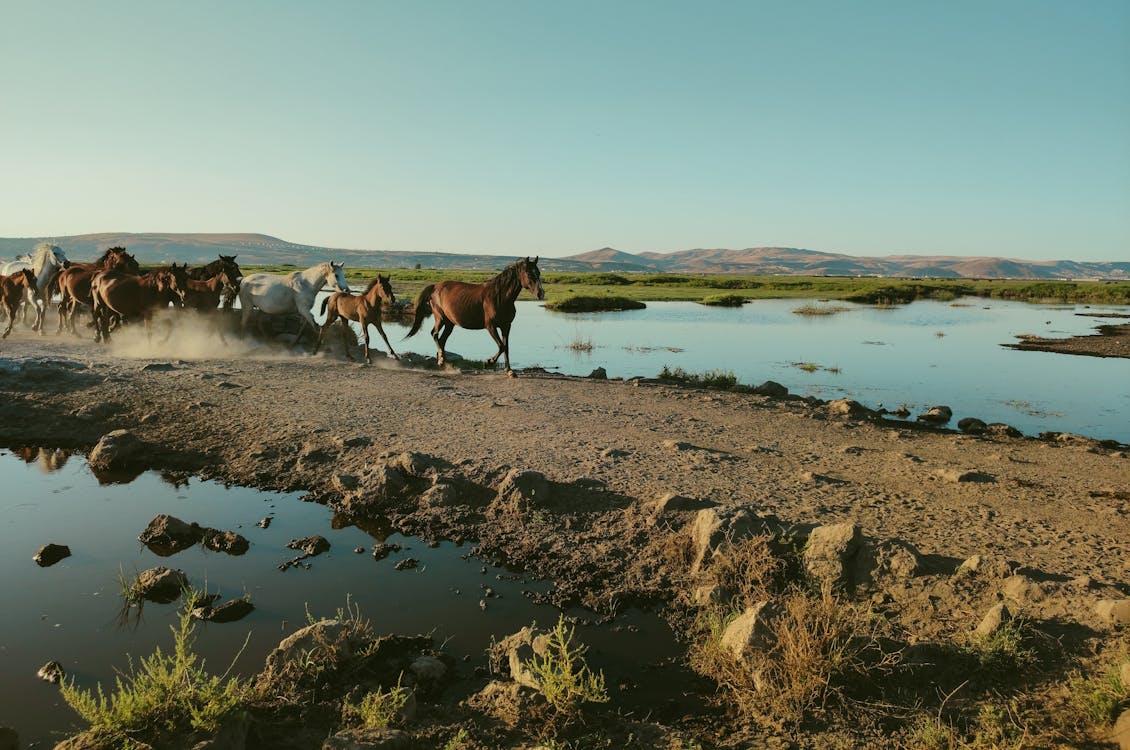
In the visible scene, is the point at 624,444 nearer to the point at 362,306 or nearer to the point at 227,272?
the point at 362,306

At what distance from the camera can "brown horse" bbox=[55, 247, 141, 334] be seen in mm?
18844

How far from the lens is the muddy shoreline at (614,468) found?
6.05 metres

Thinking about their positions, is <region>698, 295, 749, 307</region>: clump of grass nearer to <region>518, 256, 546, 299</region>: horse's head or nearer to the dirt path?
<region>518, 256, 546, 299</region>: horse's head

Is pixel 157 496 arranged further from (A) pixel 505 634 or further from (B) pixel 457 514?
(A) pixel 505 634

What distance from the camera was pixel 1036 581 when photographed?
5.28 metres

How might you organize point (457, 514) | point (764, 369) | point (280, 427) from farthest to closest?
point (764, 369), point (280, 427), point (457, 514)

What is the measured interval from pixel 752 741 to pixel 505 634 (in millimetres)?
2175

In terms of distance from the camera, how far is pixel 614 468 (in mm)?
8391

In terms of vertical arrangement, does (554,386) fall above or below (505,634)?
above

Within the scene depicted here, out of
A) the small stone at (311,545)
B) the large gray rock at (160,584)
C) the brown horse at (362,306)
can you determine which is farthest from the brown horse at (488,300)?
the large gray rock at (160,584)

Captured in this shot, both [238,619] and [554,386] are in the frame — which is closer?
[238,619]

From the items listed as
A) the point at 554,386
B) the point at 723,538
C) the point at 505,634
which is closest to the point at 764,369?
the point at 554,386

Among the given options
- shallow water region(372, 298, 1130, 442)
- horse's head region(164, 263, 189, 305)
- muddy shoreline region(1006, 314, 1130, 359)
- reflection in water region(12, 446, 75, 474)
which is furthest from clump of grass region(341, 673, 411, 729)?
muddy shoreline region(1006, 314, 1130, 359)

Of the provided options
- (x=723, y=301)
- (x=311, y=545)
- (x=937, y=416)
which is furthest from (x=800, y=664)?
(x=723, y=301)
